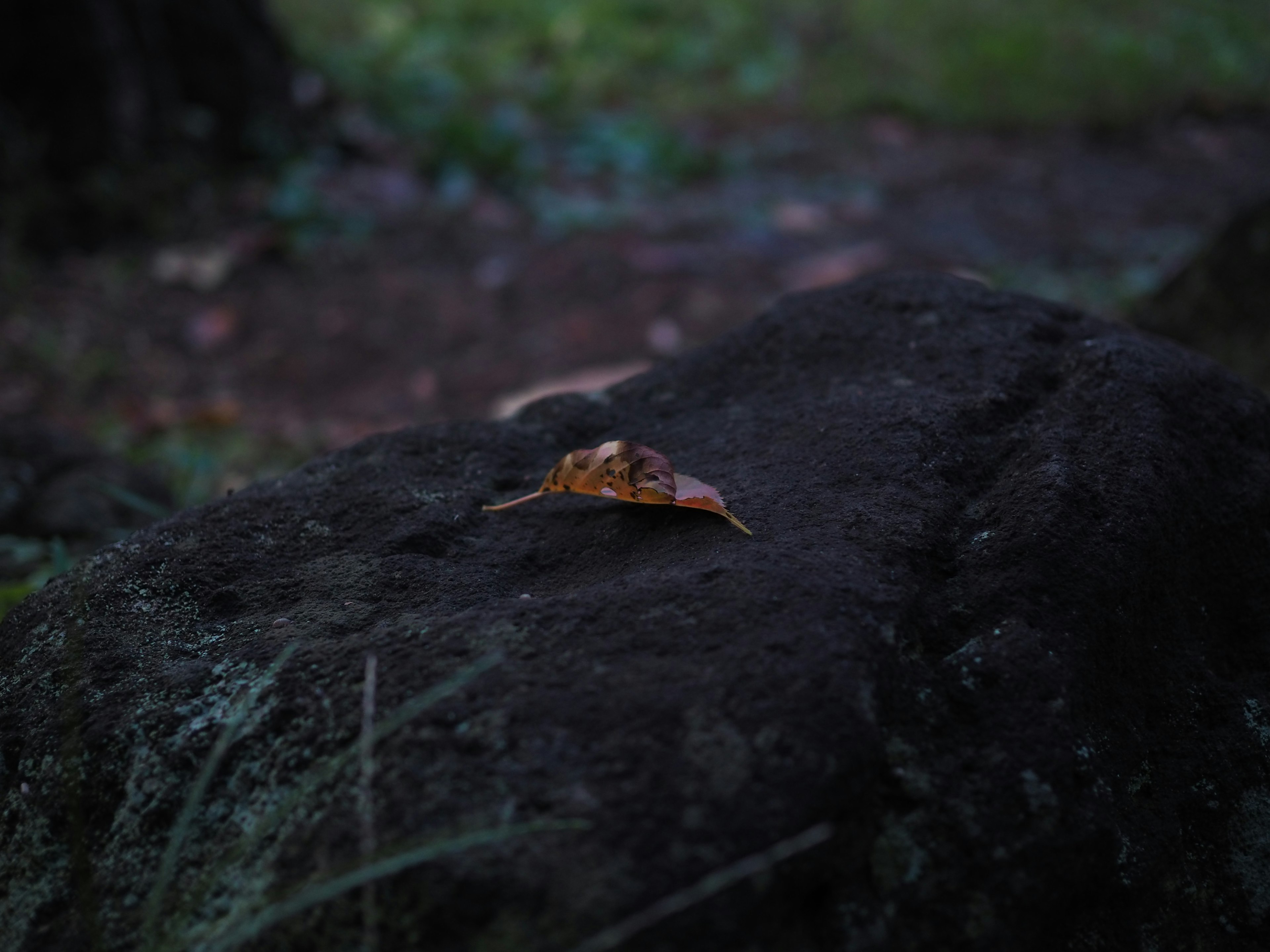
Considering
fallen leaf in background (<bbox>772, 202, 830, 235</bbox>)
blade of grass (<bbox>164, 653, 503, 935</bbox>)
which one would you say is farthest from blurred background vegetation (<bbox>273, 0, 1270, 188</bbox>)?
blade of grass (<bbox>164, 653, 503, 935</bbox>)

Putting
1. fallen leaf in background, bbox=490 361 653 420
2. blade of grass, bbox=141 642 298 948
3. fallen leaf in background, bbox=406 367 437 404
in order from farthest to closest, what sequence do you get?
fallen leaf in background, bbox=406 367 437 404 → fallen leaf in background, bbox=490 361 653 420 → blade of grass, bbox=141 642 298 948

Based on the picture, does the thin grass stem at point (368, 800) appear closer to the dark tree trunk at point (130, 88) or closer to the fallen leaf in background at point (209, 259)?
the fallen leaf in background at point (209, 259)

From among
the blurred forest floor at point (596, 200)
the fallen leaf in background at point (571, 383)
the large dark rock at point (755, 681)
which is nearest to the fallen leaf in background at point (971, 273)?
the blurred forest floor at point (596, 200)

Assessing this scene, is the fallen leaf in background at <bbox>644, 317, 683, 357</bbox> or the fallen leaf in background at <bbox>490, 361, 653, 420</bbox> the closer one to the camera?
the fallen leaf in background at <bbox>490, 361, 653, 420</bbox>

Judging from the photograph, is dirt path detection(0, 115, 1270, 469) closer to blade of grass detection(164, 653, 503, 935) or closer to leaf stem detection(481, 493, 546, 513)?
leaf stem detection(481, 493, 546, 513)

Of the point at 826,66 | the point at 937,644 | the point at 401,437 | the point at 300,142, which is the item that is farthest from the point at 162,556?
the point at 826,66

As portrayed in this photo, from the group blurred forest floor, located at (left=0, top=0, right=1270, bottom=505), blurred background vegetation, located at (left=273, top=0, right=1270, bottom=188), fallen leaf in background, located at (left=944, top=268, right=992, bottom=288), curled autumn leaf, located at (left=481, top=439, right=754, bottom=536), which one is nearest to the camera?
curled autumn leaf, located at (left=481, top=439, right=754, bottom=536)
